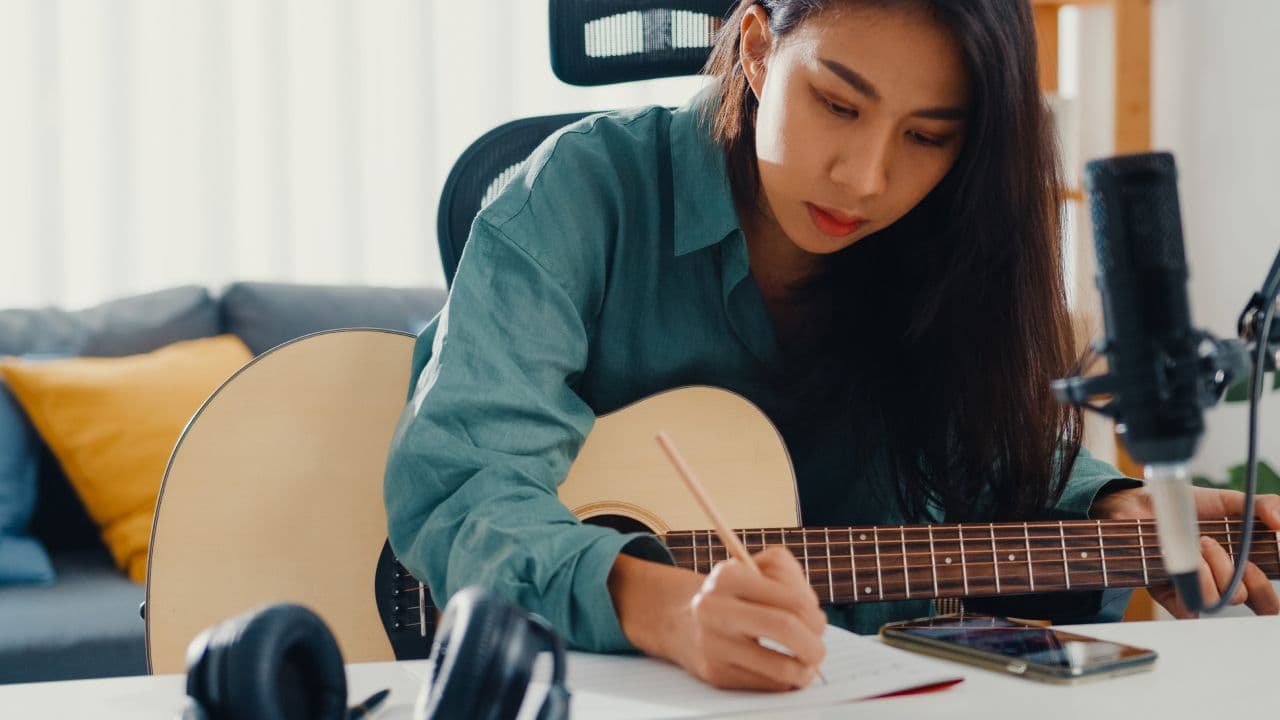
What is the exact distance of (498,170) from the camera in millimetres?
1364

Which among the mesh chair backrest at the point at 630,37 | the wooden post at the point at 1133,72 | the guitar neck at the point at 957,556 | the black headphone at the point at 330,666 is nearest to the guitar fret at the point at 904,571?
the guitar neck at the point at 957,556

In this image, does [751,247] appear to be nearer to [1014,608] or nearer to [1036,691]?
[1014,608]

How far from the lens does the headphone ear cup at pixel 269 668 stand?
477mm

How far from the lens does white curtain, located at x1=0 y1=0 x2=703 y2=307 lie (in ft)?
7.84

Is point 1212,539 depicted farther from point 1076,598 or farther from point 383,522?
point 383,522

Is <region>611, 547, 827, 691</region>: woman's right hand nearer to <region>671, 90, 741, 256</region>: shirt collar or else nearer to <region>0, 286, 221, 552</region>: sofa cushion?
<region>671, 90, 741, 256</region>: shirt collar

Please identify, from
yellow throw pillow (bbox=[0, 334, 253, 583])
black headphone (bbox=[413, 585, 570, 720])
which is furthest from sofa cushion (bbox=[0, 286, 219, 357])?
black headphone (bbox=[413, 585, 570, 720])

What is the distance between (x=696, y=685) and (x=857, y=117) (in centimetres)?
49

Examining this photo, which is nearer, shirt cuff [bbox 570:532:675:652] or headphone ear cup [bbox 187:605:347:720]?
headphone ear cup [bbox 187:605:347:720]

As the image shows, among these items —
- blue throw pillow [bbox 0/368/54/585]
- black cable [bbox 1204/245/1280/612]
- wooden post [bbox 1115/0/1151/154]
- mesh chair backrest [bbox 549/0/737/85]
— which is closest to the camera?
black cable [bbox 1204/245/1280/612]

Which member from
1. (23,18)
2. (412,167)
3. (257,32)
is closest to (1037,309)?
(412,167)

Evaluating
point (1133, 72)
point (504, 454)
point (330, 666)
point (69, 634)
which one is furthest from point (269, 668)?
point (1133, 72)

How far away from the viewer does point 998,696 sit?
2.00 feet

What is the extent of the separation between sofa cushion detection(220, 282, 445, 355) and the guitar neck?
4.82 feet
